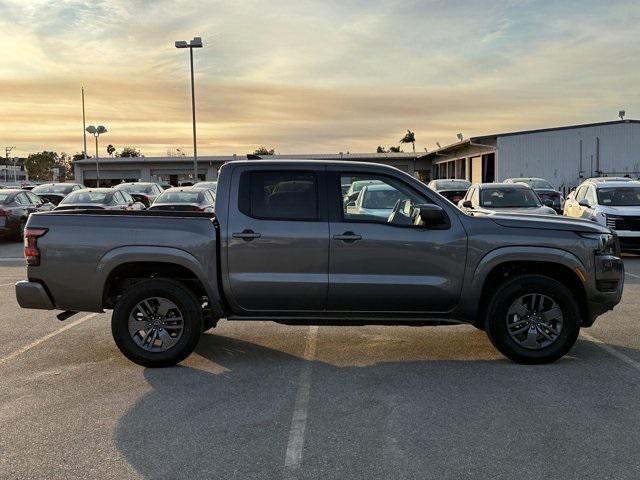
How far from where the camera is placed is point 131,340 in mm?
5832

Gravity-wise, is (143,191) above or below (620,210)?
above

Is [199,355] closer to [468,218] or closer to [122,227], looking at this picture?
[122,227]

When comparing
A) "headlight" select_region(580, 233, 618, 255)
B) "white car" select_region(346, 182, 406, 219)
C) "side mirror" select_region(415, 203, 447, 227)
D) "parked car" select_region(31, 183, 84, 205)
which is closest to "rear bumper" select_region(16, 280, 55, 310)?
"white car" select_region(346, 182, 406, 219)

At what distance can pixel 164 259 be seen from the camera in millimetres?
5727

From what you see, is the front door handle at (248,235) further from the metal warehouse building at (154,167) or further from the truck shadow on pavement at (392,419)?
the metal warehouse building at (154,167)

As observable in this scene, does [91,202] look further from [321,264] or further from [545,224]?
[545,224]

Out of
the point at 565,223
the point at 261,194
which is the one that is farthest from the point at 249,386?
the point at 565,223

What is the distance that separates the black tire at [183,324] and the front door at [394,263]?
129 cm

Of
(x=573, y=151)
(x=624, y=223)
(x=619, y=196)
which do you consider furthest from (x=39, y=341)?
(x=573, y=151)

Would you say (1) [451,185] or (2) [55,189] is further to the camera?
(2) [55,189]

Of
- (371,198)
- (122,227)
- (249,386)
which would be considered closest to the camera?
(249,386)

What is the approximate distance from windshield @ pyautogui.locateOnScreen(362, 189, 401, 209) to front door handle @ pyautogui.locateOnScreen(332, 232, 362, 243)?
→ 58cm

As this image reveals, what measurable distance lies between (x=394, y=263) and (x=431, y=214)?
0.55 metres

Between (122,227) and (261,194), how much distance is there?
4.27ft
